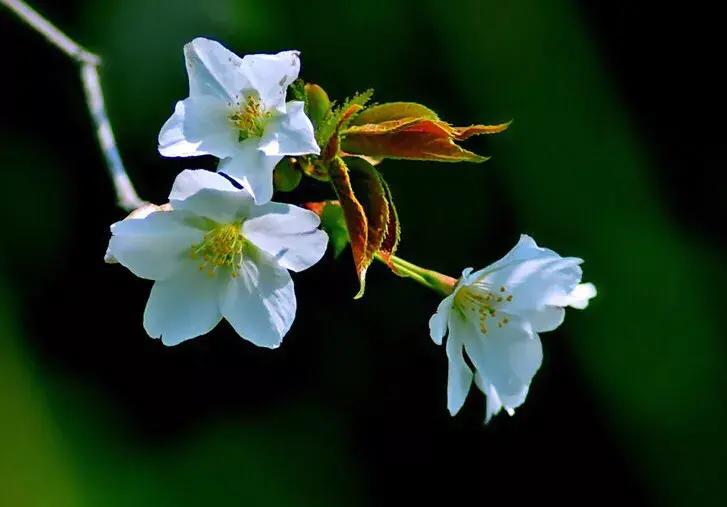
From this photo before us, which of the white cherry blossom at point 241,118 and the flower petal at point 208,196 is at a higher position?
the white cherry blossom at point 241,118

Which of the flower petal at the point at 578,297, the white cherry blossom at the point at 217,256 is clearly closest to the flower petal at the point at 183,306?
the white cherry blossom at the point at 217,256

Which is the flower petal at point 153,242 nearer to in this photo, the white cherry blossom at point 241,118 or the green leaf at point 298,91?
the white cherry blossom at point 241,118

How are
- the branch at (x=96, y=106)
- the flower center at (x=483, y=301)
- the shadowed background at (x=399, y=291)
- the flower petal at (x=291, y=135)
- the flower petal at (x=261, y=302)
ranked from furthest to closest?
the shadowed background at (x=399, y=291) → the branch at (x=96, y=106) → the flower center at (x=483, y=301) → the flower petal at (x=261, y=302) → the flower petal at (x=291, y=135)

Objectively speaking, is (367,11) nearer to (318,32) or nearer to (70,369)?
(318,32)

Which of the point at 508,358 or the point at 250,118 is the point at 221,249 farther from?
the point at 508,358

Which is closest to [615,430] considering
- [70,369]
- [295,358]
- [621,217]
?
[621,217]

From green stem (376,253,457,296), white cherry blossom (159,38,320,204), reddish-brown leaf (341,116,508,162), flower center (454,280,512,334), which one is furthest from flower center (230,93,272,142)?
flower center (454,280,512,334)

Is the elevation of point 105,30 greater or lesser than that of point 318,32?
greater
